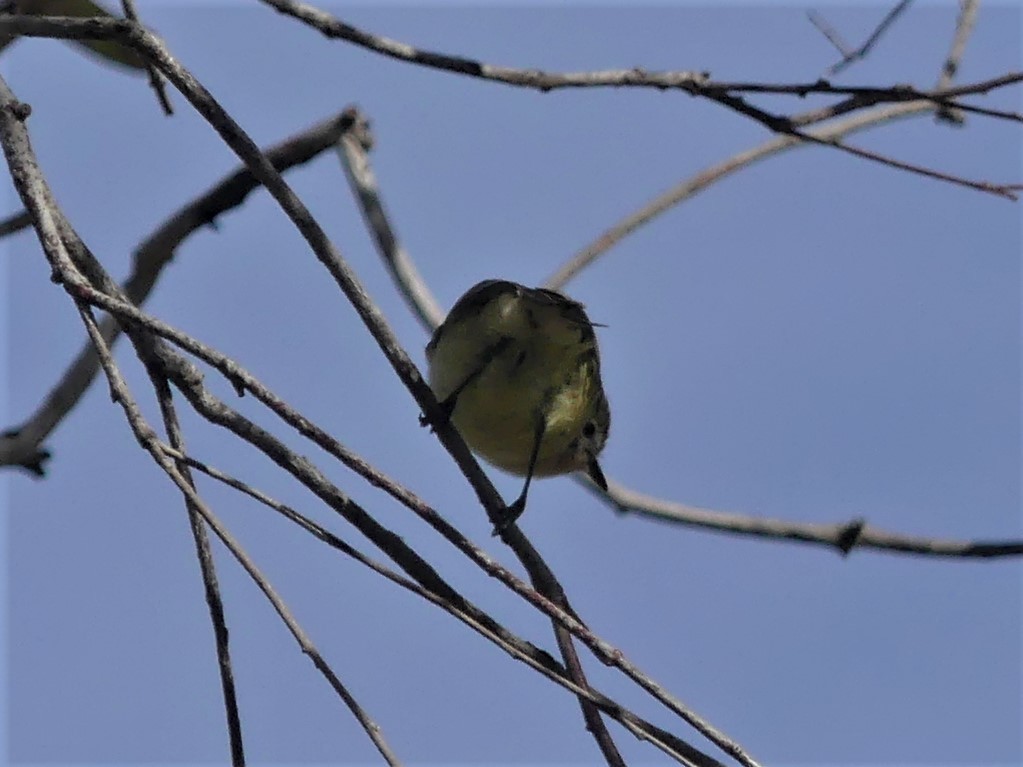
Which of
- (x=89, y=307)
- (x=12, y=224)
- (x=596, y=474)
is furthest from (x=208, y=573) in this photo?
(x=596, y=474)

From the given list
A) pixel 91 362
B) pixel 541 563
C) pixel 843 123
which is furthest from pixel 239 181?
pixel 843 123

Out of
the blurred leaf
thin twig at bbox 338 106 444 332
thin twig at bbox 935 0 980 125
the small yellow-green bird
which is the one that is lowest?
the blurred leaf

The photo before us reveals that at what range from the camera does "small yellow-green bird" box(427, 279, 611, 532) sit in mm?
4875

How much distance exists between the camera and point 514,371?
4918 mm

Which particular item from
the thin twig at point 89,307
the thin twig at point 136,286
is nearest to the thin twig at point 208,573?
the thin twig at point 89,307

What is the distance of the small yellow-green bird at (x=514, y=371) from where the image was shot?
4.88 meters

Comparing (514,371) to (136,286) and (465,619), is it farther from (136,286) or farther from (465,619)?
(465,619)

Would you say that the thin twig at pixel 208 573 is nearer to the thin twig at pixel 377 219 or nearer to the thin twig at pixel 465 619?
the thin twig at pixel 465 619

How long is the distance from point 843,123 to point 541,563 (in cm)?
293

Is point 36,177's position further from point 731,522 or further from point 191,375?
point 731,522

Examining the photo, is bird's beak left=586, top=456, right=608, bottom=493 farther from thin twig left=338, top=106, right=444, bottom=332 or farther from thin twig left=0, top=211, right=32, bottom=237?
thin twig left=0, top=211, right=32, bottom=237

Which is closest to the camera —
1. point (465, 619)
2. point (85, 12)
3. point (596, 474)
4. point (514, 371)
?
point (465, 619)

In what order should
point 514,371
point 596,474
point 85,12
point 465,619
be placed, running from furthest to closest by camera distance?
point 596,474, point 514,371, point 85,12, point 465,619

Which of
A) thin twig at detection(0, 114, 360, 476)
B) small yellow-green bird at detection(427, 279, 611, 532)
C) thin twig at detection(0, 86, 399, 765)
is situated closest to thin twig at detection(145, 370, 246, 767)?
thin twig at detection(0, 86, 399, 765)
